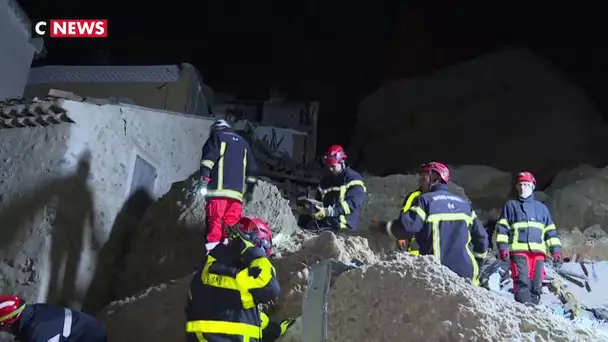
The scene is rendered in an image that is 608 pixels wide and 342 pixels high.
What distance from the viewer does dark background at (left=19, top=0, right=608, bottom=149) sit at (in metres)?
23.5

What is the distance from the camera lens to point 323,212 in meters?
7.58

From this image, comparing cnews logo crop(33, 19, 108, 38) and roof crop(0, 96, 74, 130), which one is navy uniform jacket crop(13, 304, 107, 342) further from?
cnews logo crop(33, 19, 108, 38)

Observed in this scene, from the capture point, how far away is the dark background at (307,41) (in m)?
23.5

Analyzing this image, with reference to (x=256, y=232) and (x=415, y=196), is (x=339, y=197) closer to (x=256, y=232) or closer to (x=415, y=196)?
(x=415, y=196)

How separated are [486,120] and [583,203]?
8.77 m

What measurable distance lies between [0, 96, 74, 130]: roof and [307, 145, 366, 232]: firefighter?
12.2ft

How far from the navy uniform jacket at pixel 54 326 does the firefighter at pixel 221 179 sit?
1639 mm

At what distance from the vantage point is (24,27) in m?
15.6

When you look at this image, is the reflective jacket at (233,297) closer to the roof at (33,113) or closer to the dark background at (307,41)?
the roof at (33,113)

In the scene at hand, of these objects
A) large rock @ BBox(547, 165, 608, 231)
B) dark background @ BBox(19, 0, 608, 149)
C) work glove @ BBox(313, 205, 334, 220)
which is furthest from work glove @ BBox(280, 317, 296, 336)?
dark background @ BBox(19, 0, 608, 149)

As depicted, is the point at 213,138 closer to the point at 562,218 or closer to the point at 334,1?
the point at 562,218

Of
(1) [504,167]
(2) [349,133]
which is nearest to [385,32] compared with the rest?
(2) [349,133]

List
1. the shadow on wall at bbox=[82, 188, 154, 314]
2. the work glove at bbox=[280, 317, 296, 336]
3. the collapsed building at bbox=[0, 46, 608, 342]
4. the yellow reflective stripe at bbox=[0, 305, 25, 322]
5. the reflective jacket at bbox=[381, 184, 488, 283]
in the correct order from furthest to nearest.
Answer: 1. the shadow on wall at bbox=[82, 188, 154, 314]
2. the reflective jacket at bbox=[381, 184, 488, 283]
3. the yellow reflective stripe at bbox=[0, 305, 25, 322]
4. the work glove at bbox=[280, 317, 296, 336]
5. the collapsed building at bbox=[0, 46, 608, 342]

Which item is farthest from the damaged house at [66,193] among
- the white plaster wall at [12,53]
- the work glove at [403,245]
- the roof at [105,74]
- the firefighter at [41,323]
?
the roof at [105,74]
